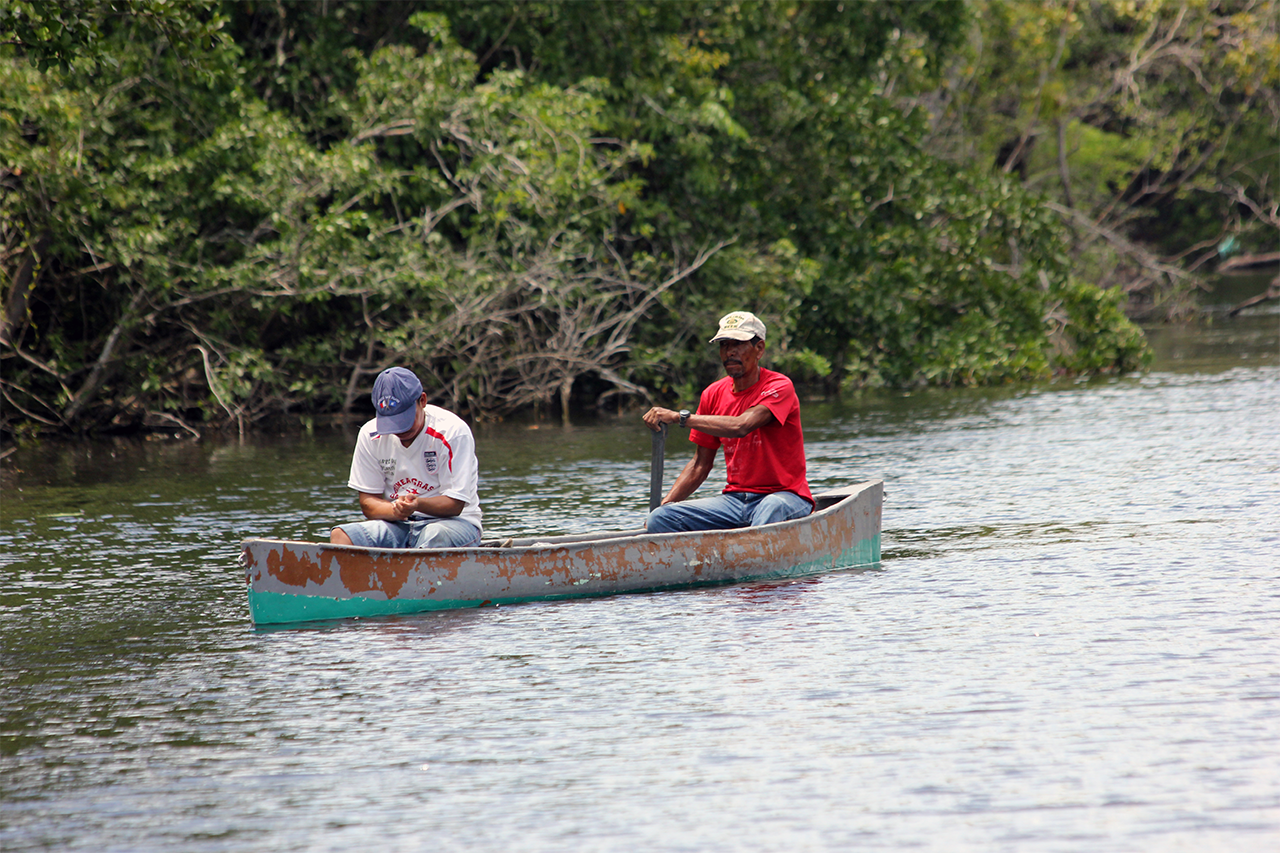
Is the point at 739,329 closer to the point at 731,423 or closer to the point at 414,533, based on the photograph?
the point at 731,423

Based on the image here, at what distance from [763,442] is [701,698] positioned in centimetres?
309

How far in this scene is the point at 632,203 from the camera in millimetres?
21750

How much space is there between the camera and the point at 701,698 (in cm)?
686

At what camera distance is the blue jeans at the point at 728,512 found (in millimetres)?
9578

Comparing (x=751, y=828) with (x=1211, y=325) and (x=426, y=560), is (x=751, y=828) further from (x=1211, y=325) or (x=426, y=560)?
(x=1211, y=325)

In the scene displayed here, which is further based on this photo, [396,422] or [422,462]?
[422,462]

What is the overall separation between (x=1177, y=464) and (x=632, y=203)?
10020 mm

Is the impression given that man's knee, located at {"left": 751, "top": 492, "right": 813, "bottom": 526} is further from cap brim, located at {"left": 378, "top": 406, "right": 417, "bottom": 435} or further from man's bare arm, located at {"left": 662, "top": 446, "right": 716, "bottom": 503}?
cap brim, located at {"left": 378, "top": 406, "right": 417, "bottom": 435}

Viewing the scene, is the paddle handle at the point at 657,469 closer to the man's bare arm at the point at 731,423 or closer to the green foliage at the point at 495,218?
the man's bare arm at the point at 731,423

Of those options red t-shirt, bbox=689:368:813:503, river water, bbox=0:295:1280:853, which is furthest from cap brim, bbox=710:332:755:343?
river water, bbox=0:295:1280:853

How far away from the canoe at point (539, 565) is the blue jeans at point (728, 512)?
179 mm

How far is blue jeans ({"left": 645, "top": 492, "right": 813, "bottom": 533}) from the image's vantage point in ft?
31.4

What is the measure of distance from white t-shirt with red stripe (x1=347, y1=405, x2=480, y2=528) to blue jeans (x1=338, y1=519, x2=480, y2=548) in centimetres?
17

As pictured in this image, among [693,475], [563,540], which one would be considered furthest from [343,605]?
[693,475]
